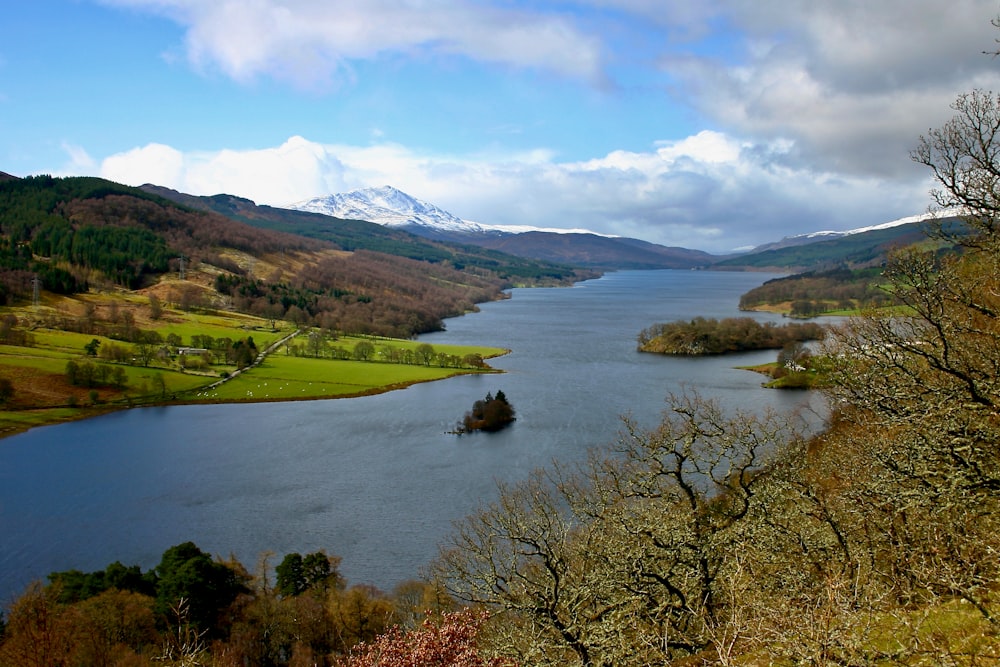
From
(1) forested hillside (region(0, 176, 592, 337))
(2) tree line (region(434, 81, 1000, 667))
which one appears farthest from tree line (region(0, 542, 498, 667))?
(1) forested hillside (region(0, 176, 592, 337))

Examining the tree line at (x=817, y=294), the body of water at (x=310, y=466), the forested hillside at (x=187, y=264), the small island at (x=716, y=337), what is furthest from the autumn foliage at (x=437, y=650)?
the tree line at (x=817, y=294)

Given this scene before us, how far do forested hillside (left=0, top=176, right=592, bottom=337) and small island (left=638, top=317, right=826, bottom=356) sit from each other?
3835cm

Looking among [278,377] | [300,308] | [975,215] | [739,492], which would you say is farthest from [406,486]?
[300,308]

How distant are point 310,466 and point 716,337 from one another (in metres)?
58.8

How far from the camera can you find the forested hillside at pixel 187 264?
99.6m

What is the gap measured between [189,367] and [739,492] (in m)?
65.4

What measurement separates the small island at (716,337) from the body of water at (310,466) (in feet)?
36.7

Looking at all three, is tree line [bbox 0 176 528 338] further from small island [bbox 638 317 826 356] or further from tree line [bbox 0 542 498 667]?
tree line [bbox 0 542 498 667]

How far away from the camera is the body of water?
28.8m

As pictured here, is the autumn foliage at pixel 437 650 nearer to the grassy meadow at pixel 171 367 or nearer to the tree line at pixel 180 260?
the grassy meadow at pixel 171 367

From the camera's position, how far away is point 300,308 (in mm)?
104938

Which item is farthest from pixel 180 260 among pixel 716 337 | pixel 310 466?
pixel 716 337

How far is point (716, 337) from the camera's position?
82.8 metres

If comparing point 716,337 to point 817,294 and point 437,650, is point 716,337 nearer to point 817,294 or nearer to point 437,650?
point 817,294
